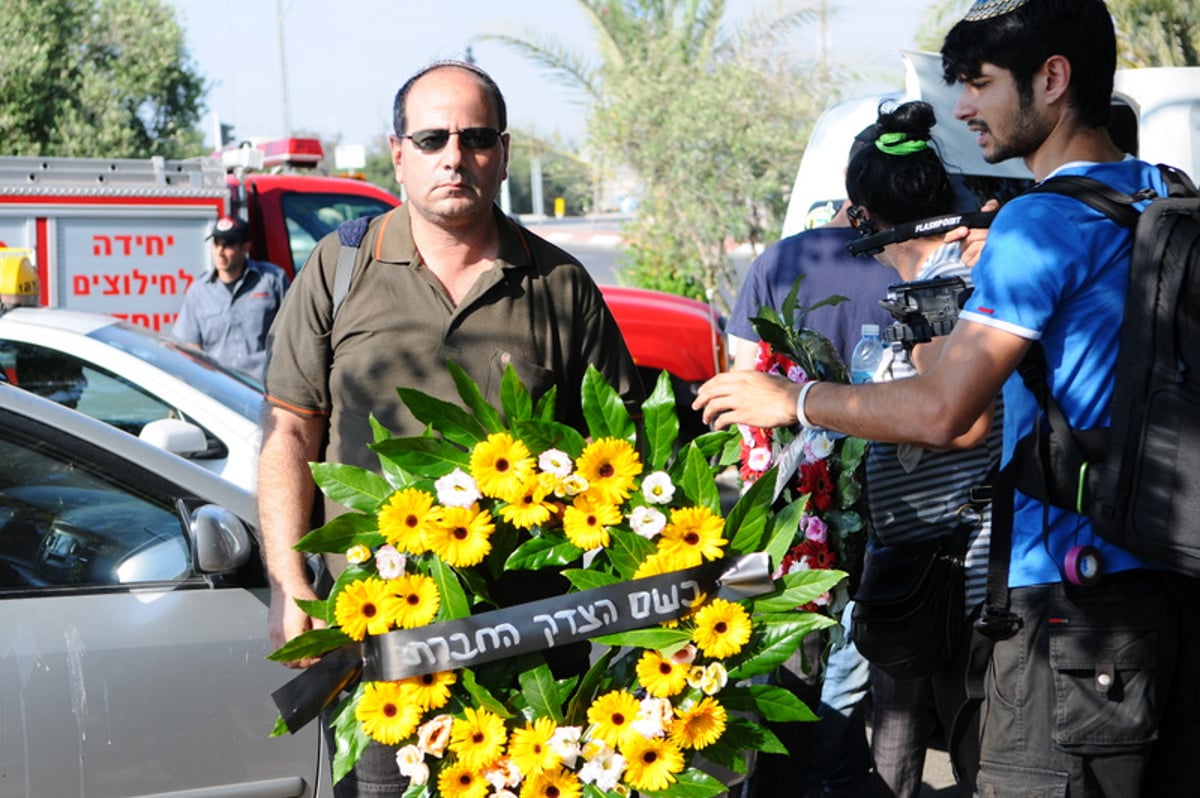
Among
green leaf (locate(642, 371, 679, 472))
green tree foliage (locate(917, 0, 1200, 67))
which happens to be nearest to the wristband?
green leaf (locate(642, 371, 679, 472))

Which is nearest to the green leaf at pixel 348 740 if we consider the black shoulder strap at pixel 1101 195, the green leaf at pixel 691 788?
the green leaf at pixel 691 788

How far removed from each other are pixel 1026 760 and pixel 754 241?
13848 millimetres

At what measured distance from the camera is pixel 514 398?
258 cm

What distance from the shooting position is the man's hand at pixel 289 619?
9.16 ft

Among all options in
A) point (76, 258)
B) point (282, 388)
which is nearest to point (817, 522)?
point (282, 388)

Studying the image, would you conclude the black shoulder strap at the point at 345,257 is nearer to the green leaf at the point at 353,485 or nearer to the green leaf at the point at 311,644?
the green leaf at the point at 353,485

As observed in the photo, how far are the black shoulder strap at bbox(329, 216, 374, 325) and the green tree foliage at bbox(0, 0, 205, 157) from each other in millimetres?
19008

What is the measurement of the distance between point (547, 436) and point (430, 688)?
49 centimetres

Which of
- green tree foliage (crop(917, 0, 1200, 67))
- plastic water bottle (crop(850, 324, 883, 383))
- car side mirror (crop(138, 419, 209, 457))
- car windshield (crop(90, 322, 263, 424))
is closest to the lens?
plastic water bottle (crop(850, 324, 883, 383))

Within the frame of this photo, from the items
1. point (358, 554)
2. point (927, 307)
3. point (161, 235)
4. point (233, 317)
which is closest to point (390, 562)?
point (358, 554)

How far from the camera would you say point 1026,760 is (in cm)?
243

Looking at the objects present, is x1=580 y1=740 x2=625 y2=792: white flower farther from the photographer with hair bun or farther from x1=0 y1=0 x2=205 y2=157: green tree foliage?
x1=0 y1=0 x2=205 y2=157: green tree foliage

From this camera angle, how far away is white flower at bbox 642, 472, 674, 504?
2.51 m

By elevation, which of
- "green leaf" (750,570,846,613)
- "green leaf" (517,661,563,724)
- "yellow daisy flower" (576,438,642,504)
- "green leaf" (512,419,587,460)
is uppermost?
"green leaf" (512,419,587,460)
